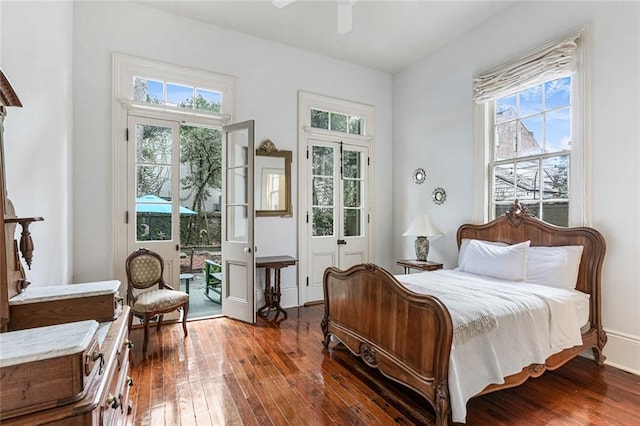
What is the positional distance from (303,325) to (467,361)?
2144 mm

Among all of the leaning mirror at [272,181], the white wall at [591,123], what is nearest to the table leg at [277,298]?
the leaning mirror at [272,181]

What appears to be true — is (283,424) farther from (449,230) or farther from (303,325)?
(449,230)

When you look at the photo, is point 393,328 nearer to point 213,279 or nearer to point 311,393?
point 311,393

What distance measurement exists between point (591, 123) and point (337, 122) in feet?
10.0

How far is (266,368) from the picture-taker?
2.63 metres

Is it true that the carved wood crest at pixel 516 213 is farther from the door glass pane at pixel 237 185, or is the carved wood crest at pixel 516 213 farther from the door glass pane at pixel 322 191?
the door glass pane at pixel 237 185

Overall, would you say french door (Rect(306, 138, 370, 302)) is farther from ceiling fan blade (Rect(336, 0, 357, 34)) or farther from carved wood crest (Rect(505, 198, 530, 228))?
carved wood crest (Rect(505, 198, 530, 228))

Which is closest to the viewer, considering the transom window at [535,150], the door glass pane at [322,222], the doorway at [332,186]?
the transom window at [535,150]

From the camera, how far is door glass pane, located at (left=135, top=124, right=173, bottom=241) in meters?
3.59

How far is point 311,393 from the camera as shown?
→ 226cm

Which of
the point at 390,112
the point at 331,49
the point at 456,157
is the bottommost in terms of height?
the point at 456,157

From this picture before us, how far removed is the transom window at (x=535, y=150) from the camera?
10.4ft

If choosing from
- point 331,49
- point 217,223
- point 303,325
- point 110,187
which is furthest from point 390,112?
point 217,223

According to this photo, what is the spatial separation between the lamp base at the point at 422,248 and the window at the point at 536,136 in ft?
2.49
